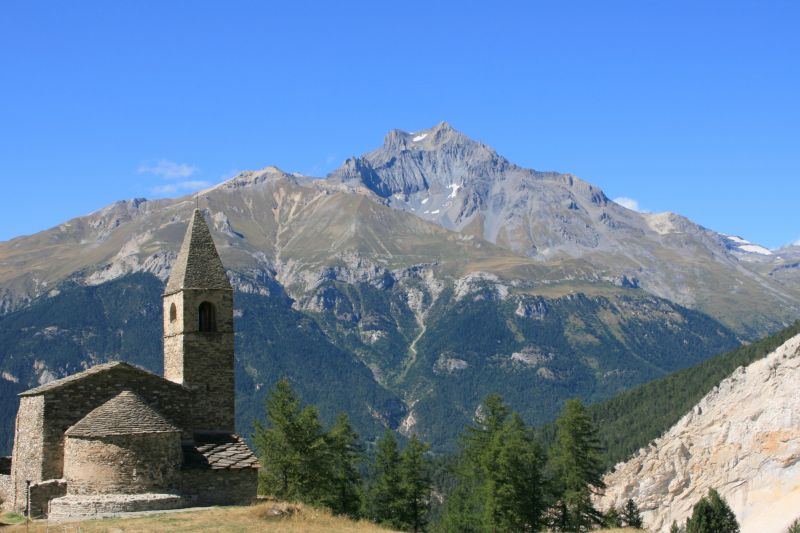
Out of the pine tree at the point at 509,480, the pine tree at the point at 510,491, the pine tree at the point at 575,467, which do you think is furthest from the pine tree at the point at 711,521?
the pine tree at the point at 510,491

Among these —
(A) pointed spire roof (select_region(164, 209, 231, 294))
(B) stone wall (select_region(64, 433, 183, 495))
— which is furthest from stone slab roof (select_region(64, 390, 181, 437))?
(A) pointed spire roof (select_region(164, 209, 231, 294))

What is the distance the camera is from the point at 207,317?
62594mm

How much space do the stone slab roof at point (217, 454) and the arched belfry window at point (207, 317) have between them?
6.67 meters

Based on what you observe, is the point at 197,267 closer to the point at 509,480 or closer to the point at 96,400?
the point at 96,400

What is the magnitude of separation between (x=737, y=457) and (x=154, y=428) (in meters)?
129

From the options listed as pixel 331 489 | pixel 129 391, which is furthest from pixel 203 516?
pixel 331 489

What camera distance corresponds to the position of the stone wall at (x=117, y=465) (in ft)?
170

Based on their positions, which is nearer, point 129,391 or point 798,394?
point 129,391

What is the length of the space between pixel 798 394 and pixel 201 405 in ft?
400

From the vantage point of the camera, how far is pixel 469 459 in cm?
8075

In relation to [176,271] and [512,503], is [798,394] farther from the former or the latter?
[176,271]

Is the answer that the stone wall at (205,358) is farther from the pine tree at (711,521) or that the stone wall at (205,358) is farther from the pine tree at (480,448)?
the pine tree at (711,521)

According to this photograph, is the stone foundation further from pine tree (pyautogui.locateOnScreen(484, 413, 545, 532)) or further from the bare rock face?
the bare rock face

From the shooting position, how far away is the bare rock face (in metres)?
152
